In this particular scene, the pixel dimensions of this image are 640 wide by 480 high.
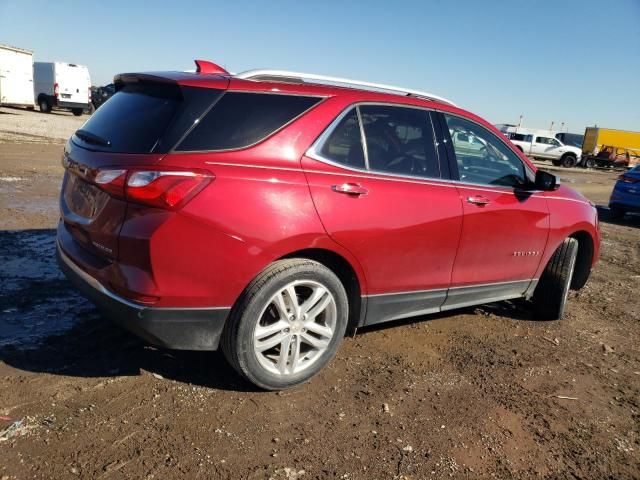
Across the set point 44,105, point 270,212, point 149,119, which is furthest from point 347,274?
point 44,105

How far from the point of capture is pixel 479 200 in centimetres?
395

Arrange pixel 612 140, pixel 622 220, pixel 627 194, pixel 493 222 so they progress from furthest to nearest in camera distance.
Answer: pixel 612 140 → pixel 622 220 → pixel 627 194 → pixel 493 222

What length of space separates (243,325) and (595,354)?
9.81 feet

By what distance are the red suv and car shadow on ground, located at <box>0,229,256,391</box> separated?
1.69ft

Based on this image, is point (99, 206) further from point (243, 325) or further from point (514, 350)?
point (514, 350)

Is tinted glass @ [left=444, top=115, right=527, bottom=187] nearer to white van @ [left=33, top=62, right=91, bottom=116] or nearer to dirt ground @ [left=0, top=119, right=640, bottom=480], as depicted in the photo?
dirt ground @ [left=0, top=119, right=640, bottom=480]

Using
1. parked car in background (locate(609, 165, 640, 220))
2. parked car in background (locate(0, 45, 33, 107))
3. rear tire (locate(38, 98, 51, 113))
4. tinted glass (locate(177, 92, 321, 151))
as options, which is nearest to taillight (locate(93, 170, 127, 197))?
tinted glass (locate(177, 92, 321, 151))

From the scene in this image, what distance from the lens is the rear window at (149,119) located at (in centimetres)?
283

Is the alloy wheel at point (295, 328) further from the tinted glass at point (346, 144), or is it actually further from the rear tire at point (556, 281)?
the rear tire at point (556, 281)

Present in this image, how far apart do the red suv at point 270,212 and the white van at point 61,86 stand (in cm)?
2747

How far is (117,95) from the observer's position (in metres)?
3.44

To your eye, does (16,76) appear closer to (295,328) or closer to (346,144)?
(346,144)

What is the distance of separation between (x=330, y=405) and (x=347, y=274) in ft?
2.62

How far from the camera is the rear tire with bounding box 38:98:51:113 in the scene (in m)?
28.3
